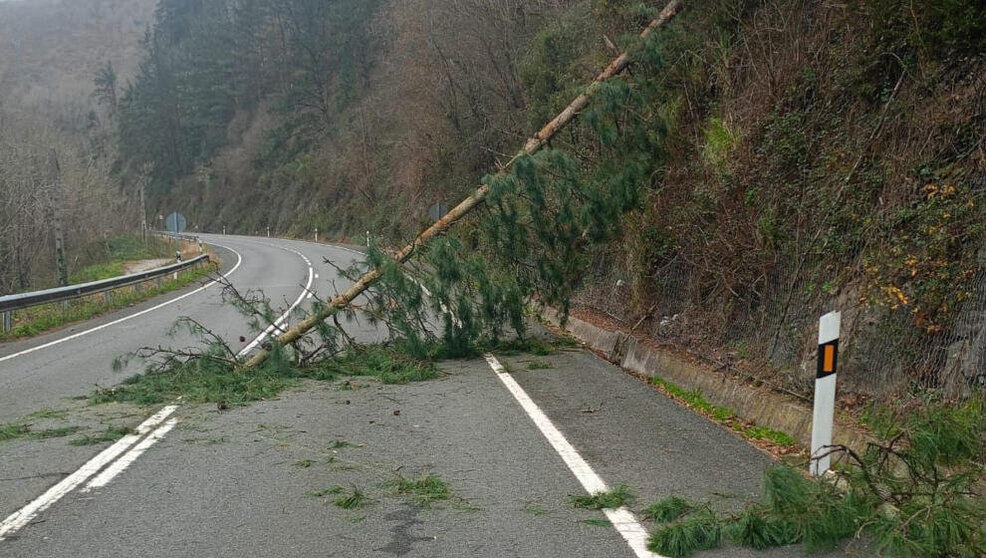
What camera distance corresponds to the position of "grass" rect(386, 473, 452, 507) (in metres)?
5.54

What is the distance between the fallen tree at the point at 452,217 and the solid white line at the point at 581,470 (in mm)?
2550

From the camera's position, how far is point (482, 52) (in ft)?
107

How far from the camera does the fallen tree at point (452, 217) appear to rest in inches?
427

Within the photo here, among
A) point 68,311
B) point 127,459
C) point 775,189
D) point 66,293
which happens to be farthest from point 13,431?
point 68,311

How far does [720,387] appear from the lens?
28.6ft

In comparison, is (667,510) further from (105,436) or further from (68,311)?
(68,311)

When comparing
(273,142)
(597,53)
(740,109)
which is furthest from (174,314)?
(273,142)

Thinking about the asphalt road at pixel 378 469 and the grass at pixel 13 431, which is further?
the grass at pixel 13 431

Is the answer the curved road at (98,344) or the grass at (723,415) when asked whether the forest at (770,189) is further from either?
the curved road at (98,344)

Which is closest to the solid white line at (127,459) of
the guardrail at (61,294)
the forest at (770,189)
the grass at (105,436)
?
the grass at (105,436)

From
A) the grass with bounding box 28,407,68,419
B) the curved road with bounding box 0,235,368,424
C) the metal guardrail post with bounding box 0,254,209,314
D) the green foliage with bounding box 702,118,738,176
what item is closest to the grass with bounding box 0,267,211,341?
the metal guardrail post with bounding box 0,254,209,314

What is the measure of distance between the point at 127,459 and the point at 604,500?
12.8ft

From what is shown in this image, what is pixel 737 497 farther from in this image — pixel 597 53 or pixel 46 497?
pixel 597 53

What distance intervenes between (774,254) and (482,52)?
2542cm
